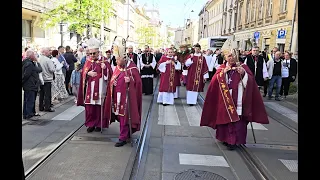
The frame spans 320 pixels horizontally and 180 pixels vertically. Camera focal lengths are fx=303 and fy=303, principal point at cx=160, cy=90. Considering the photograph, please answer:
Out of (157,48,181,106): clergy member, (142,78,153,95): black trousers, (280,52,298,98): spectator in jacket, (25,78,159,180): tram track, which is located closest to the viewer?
(25,78,159,180): tram track

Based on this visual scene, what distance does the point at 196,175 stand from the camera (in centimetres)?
458

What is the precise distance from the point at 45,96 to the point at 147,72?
5.14 metres

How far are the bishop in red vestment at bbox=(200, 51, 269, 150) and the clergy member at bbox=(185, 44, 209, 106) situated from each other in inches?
179

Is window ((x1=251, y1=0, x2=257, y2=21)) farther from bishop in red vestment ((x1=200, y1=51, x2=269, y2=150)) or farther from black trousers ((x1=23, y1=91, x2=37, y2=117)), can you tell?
black trousers ((x1=23, y1=91, x2=37, y2=117))

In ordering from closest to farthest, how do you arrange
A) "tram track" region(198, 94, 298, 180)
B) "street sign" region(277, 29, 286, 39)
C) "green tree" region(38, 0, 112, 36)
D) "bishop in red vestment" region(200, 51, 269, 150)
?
"tram track" region(198, 94, 298, 180) → "bishop in red vestment" region(200, 51, 269, 150) → "green tree" region(38, 0, 112, 36) → "street sign" region(277, 29, 286, 39)

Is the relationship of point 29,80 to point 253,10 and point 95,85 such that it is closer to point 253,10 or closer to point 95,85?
point 95,85

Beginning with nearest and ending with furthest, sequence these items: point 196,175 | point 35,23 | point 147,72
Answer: point 196,175, point 147,72, point 35,23

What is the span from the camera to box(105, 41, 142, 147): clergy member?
5.71m

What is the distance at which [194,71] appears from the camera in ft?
34.2

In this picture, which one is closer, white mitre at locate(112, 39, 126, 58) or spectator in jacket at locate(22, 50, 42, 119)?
white mitre at locate(112, 39, 126, 58)

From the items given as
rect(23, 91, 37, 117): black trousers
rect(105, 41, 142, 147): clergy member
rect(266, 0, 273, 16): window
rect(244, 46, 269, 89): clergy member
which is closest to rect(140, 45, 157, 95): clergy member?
rect(244, 46, 269, 89): clergy member

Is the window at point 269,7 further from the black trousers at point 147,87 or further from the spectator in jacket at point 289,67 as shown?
the black trousers at point 147,87

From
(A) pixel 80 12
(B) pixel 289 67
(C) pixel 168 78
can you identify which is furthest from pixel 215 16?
(C) pixel 168 78
